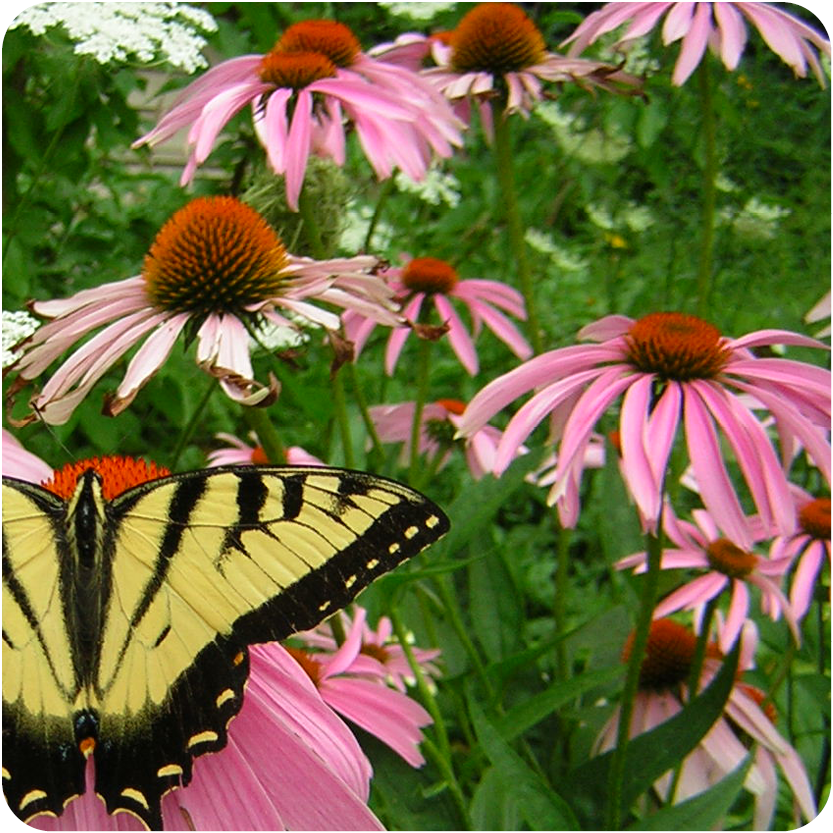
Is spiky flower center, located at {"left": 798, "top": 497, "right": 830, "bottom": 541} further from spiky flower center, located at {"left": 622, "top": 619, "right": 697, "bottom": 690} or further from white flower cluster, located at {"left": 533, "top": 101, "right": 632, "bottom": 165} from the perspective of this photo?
white flower cluster, located at {"left": 533, "top": 101, "right": 632, "bottom": 165}

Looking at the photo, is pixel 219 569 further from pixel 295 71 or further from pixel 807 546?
pixel 807 546

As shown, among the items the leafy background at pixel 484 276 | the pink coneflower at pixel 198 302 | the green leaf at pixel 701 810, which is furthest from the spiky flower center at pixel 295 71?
the green leaf at pixel 701 810

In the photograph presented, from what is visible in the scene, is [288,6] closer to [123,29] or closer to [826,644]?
[123,29]

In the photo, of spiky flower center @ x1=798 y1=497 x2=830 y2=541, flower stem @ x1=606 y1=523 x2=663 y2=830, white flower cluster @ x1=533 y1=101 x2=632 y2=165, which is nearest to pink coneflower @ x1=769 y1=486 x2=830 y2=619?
spiky flower center @ x1=798 y1=497 x2=830 y2=541

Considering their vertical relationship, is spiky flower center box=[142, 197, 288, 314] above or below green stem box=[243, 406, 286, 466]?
above

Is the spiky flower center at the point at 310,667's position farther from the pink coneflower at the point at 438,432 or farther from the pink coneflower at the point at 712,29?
the pink coneflower at the point at 712,29

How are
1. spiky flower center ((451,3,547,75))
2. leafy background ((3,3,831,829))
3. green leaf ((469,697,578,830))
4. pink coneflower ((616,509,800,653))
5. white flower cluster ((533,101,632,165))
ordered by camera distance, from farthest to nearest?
1. white flower cluster ((533,101,632,165))
2. spiky flower center ((451,3,547,75))
3. pink coneflower ((616,509,800,653))
4. leafy background ((3,3,831,829))
5. green leaf ((469,697,578,830))

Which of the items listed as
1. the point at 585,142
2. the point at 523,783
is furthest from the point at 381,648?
the point at 585,142
